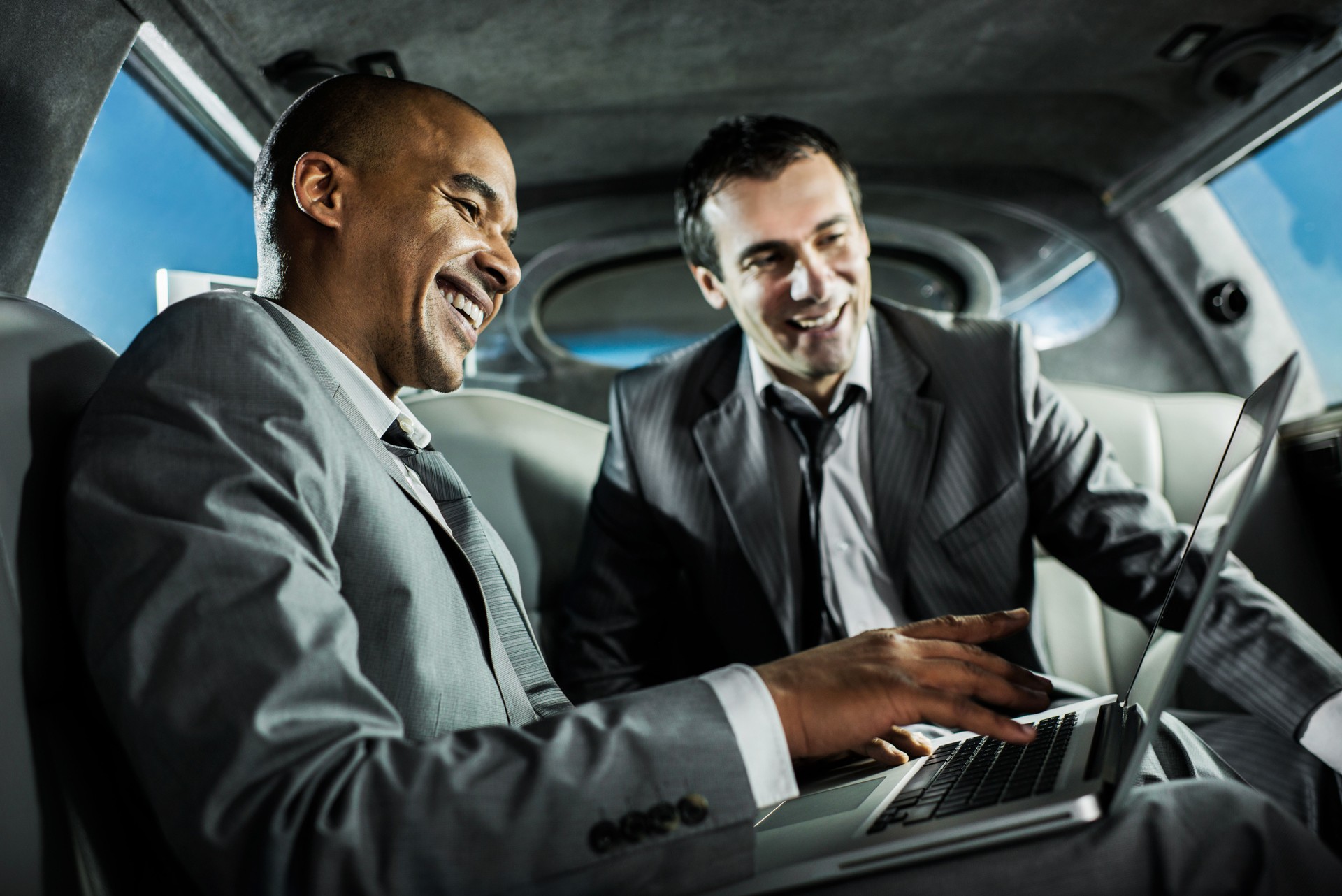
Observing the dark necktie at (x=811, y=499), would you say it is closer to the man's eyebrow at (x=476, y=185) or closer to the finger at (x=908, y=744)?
the finger at (x=908, y=744)

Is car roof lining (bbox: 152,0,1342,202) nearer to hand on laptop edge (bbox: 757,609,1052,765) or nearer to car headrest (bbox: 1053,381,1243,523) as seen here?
car headrest (bbox: 1053,381,1243,523)

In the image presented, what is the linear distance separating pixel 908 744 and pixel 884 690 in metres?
0.36

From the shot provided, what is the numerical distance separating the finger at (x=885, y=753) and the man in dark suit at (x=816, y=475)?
599mm

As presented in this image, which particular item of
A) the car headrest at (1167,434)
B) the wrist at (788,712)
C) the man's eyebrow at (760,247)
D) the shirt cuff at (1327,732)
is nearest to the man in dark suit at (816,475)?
the man's eyebrow at (760,247)

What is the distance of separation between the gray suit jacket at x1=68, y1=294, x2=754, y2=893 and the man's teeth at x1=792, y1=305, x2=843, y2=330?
113cm

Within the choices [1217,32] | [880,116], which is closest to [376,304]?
[880,116]

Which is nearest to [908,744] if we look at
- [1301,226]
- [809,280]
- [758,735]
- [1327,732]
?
[758,735]

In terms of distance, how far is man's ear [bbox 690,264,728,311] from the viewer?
6.74 feet

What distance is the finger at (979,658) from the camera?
2.77 ft

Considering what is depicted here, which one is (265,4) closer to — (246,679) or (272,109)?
(272,109)

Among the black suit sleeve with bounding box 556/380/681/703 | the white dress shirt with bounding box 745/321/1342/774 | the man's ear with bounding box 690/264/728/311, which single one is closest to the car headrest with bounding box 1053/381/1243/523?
the white dress shirt with bounding box 745/321/1342/774

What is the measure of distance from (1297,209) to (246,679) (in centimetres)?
245

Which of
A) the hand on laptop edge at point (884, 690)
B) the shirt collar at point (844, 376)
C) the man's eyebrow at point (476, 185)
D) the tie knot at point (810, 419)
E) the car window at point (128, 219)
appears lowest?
the hand on laptop edge at point (884, 690)

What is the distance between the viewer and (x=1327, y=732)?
127cm
